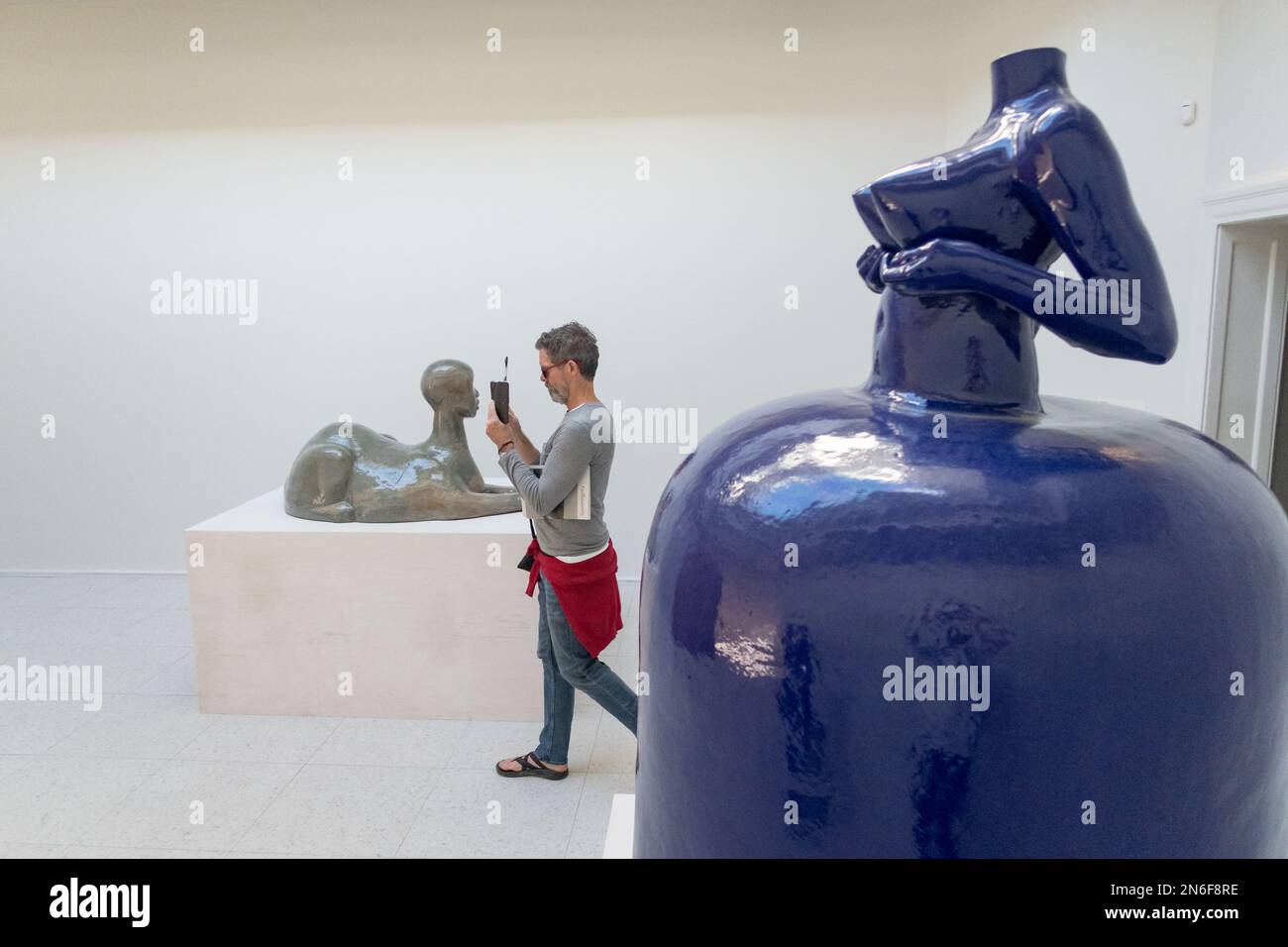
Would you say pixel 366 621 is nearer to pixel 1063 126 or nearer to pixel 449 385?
pixel 449 385

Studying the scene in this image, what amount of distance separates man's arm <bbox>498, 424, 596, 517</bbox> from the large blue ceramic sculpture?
1.92 meters

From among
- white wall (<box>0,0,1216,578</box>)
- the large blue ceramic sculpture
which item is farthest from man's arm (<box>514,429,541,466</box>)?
white wall (<box>0,0,1216,578</box>)

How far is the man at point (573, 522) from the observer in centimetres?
293

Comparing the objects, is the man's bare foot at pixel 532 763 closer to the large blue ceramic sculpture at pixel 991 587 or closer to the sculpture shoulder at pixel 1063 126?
the large blue ceramic sculpture at pixel 991 587

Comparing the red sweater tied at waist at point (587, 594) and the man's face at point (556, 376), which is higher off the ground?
the man's face at point (556, 376)

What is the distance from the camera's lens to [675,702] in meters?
0.96

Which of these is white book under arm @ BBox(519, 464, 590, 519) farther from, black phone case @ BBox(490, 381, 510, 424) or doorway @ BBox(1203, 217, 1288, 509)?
doorway @ BBox(1203, 217, 1288, 509)

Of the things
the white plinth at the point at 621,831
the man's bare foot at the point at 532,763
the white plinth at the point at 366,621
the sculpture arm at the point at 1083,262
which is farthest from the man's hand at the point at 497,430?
the sculpture arm at the point at 1083,262

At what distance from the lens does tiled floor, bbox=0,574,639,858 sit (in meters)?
3.03

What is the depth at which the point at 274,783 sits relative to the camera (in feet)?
11.2

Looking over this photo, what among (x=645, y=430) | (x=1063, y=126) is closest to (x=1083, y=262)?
(x=1063, y=126)

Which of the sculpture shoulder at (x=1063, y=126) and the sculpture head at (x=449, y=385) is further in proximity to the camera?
the sculpture head at (x=449, y=385)

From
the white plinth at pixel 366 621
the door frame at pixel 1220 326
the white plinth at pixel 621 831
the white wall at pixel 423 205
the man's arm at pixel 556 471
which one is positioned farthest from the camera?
the white wall at pixel 423 205

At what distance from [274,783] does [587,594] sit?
1.41 meters
